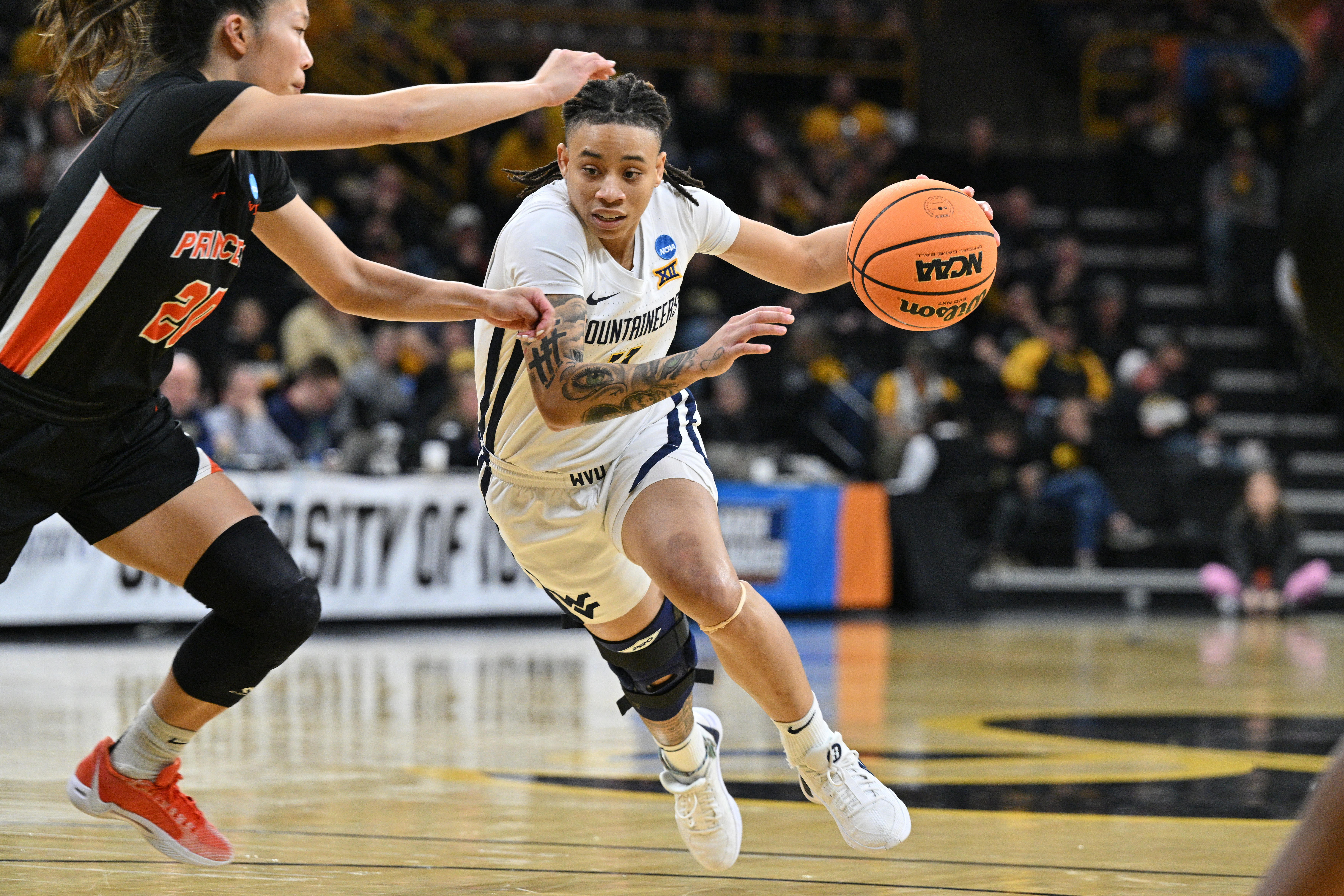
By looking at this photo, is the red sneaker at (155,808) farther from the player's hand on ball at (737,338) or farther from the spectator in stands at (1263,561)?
the spectator in stands at (1263,561)

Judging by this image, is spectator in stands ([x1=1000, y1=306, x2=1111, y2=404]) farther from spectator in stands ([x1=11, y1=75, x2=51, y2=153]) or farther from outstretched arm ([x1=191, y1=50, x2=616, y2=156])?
outstretched arm ([x1=191, y1=50, x2=616, y2=156])

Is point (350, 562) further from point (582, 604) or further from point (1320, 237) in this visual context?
point (1320, 237)

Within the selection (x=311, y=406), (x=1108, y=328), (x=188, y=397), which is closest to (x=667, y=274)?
(x=188, y=397)

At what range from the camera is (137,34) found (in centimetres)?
373

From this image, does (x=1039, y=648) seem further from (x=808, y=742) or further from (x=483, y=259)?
(x=808, y=742)

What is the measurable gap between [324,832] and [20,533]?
4.45 feet

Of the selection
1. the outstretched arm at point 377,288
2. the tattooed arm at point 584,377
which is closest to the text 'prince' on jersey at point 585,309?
the tattooed arm at point 584,377

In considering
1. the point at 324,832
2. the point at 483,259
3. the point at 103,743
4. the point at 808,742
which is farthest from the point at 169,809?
the point at 483,259

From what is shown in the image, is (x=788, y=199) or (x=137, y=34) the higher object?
(x=788, y=199)

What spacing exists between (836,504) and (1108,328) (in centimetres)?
553

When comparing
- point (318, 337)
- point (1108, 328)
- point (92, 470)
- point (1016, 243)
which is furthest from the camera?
point (1016, 243)

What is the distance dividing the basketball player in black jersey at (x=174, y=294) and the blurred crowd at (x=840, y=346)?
7.09 meters

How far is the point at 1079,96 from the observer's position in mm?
23484

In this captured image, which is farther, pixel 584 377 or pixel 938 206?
pixel 938 206
